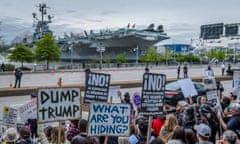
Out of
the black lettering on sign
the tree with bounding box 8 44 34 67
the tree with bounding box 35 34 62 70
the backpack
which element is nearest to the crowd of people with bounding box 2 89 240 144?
the backpack

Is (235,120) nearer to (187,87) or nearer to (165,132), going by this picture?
(165,132)

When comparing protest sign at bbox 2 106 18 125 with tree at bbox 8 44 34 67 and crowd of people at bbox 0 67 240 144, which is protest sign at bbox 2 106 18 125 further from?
tree at bbox 8 44 34 67

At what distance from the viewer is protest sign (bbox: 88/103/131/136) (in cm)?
516

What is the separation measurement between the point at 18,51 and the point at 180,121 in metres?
49.2

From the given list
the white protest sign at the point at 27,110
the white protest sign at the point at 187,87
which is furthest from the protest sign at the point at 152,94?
the white protest sign at the point at 27,110

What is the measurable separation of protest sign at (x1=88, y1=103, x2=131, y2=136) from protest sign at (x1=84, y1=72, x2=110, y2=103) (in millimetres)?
992

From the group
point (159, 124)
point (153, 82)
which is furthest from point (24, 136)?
point (159, 124)

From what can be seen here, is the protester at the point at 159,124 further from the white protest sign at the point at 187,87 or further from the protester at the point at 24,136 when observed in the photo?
the protester at the point at 24,136

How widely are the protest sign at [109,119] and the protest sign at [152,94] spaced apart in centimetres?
54

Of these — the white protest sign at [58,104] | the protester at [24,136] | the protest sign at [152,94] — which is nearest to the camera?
the protester at [24,136]

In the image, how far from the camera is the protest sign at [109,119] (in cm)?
516

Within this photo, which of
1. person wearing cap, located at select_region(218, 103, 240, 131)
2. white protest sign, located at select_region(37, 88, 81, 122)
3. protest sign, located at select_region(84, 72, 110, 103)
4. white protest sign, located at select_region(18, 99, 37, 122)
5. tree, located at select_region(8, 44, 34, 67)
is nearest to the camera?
white protest sign, located at select_region(37, 88, 81, 122)

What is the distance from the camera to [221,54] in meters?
107

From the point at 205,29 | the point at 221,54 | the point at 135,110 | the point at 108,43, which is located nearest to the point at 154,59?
the point at 108,43
